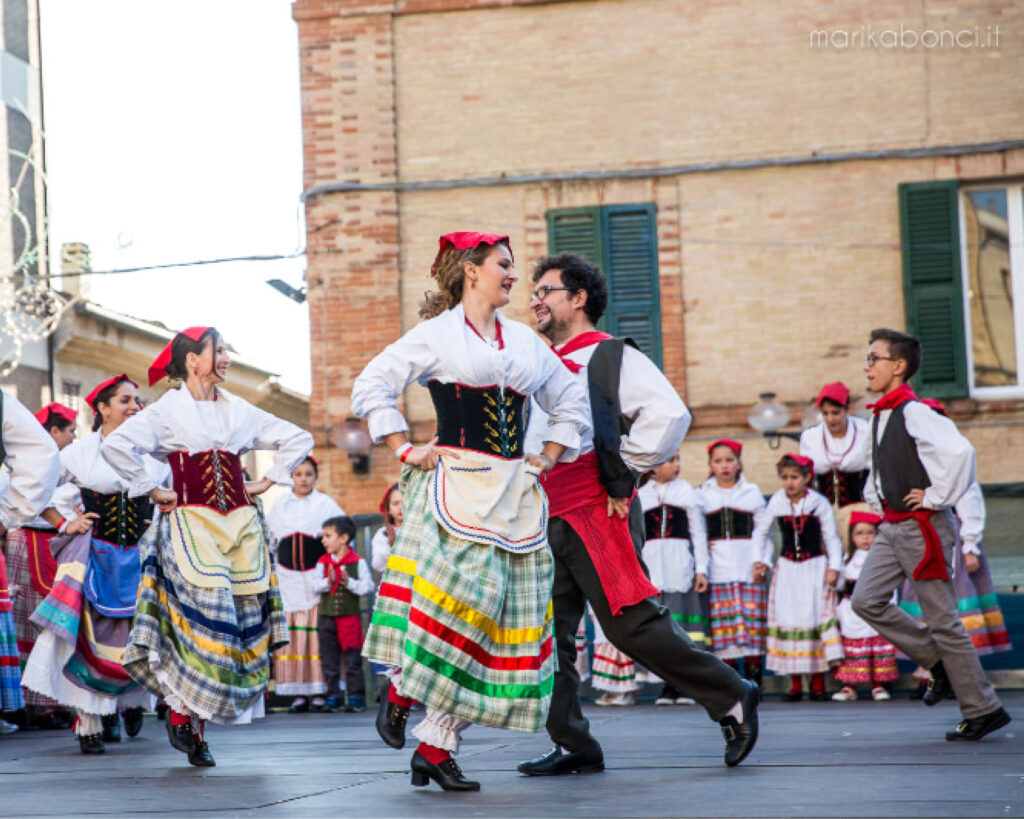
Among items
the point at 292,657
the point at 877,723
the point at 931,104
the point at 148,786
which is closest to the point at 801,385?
the point at 931,104

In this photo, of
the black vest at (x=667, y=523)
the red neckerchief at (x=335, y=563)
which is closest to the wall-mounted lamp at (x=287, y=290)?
the red neckerchief at (x=335, y=563)

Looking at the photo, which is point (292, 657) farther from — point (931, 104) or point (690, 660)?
point (931, 104)

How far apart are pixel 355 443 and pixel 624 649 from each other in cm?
915

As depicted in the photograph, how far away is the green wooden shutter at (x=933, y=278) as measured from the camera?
47.4ft

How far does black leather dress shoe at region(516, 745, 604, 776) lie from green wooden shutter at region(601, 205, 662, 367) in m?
9.58

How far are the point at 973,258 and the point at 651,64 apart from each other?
343cm

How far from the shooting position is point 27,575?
9992mm

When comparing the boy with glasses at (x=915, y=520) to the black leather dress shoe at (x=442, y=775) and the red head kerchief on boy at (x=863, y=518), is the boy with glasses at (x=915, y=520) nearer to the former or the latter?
the black leather dress shoe at (x=442, y=775)

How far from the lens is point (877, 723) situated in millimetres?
7953

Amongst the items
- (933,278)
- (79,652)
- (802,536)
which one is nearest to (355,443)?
(802,536)

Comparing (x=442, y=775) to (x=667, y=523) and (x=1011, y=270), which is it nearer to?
(x=667, y=523)

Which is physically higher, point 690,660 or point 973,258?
point 973,258

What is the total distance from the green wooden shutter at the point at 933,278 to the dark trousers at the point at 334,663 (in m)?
5.88

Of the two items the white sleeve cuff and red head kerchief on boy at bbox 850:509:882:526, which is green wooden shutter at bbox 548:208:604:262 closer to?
red head kerchief on boy at bbox 850:509:882:526
